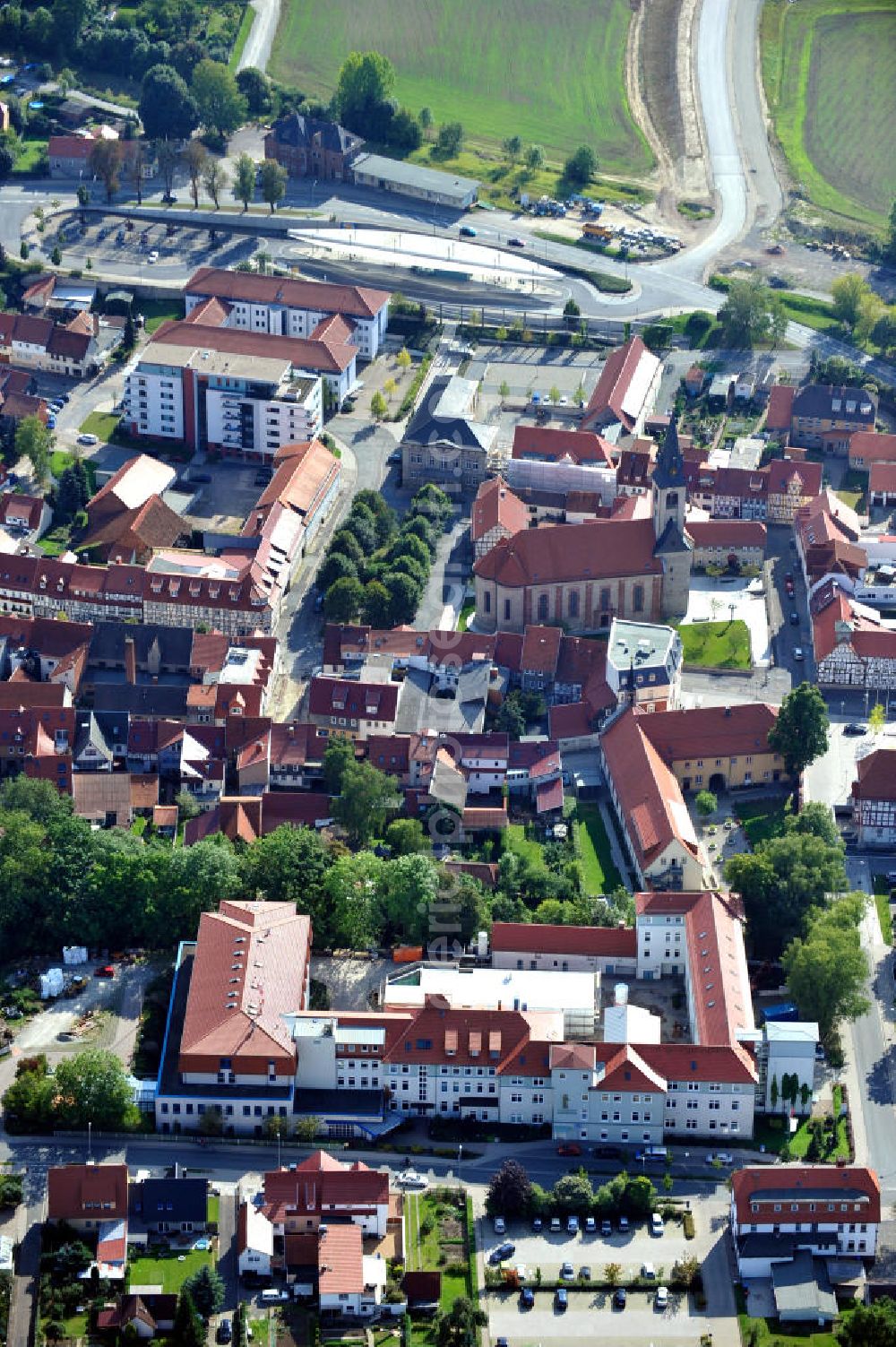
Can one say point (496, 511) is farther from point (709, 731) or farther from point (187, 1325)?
point (187, 1325)

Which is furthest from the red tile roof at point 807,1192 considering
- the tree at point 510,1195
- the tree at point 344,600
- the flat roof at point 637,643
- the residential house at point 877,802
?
the tree at point 344,600

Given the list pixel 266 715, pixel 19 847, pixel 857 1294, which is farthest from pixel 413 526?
pixel 857 1294

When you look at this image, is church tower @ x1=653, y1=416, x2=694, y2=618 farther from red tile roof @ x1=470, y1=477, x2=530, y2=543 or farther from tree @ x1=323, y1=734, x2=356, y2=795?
tree @ x1=323, y1=734, x2=356, y2=795

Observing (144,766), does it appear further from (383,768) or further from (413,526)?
(413,526)

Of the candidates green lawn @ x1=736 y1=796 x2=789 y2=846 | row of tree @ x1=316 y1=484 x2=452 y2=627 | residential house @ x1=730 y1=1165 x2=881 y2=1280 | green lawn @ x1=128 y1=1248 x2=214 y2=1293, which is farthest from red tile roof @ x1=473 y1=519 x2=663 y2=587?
green lawn @ x1=128 y1=1248 x2=214 y2=1293

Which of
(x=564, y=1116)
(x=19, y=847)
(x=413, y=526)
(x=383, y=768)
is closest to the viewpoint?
(x=564, y=1116)

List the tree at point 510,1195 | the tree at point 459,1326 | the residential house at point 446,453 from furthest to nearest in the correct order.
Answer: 1. the residential house at point 446,453
2. the tree at point 510,1195
3. the tree at point 459,1326

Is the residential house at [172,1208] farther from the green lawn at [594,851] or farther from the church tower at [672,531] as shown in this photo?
the church tower at [672,531]
